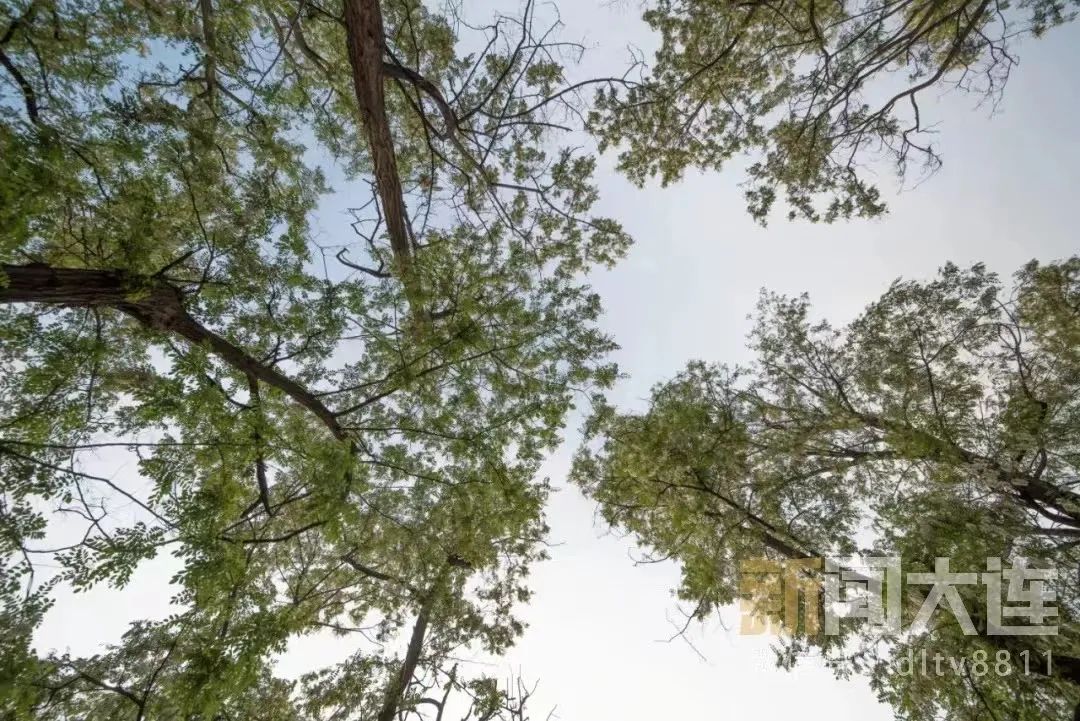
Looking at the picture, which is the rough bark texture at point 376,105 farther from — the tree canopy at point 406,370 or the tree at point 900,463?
the tree at point 900,463

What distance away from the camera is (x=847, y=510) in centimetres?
678

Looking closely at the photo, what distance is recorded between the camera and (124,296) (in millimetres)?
2971

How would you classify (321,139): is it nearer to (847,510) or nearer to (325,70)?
(325,70)

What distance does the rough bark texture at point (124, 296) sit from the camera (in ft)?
9.05

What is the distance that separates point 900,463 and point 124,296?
9.80m

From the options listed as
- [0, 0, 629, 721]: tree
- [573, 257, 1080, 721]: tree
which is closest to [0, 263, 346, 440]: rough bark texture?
[0, 0, 629, 721]: tree

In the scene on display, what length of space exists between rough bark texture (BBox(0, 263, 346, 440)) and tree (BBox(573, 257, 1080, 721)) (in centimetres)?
508

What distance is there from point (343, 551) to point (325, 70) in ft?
19.7

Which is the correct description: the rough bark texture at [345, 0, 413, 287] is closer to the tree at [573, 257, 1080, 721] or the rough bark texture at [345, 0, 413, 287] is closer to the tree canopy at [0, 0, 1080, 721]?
the tree canopy at [0, 0, 1080, 721]

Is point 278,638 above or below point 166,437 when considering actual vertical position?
below

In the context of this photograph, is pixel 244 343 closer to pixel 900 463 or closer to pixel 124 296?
pixel 124 296

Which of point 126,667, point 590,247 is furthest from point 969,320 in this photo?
point 126,667

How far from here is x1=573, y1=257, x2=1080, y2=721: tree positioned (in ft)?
15.8

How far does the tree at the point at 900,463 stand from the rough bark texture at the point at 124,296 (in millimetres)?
5080
